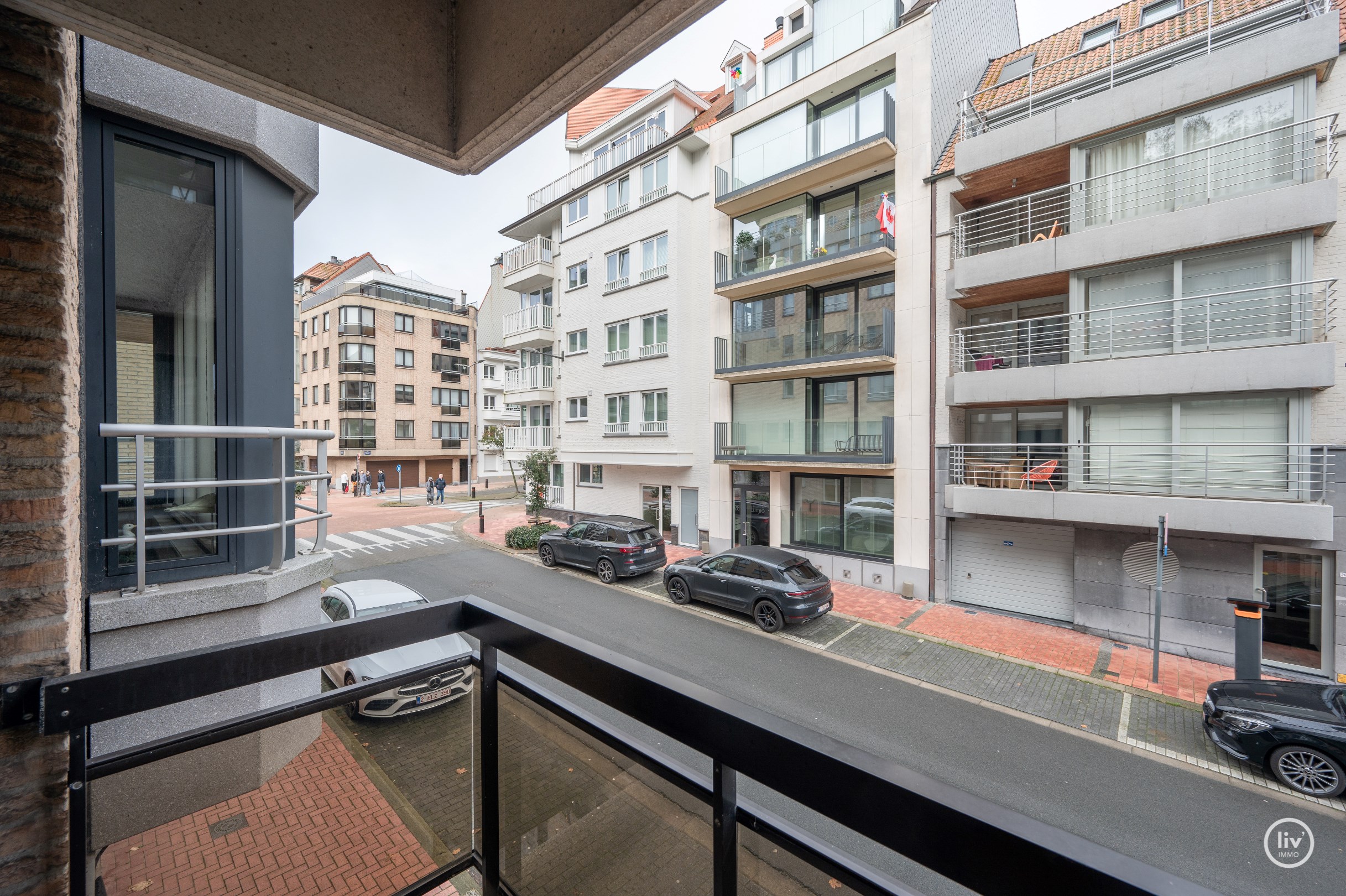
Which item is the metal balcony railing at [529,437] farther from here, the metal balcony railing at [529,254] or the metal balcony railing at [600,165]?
the metal balcony railing at [600,165]

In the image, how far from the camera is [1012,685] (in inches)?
310

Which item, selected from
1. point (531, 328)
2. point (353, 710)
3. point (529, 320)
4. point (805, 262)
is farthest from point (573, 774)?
point (529, 320)

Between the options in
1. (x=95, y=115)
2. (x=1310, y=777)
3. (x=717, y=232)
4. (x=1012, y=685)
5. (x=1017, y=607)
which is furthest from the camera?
(x=717, y=232)

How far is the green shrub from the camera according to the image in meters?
16.6

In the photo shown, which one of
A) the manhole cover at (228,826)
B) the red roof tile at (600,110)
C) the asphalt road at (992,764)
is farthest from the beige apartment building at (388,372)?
the manhole cover at (228,826)

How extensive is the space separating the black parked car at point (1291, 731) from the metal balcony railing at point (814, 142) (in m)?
11.3

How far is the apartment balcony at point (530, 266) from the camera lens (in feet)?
69.3

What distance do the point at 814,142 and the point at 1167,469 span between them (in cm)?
987

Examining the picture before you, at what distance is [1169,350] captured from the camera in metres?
9.05

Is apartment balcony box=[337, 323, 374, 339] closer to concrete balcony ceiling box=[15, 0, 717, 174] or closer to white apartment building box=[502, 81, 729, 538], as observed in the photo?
white apartment building box=[502, 81, 729, 538]

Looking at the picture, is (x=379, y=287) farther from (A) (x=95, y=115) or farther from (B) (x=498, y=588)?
(A) (x=95, y=115)

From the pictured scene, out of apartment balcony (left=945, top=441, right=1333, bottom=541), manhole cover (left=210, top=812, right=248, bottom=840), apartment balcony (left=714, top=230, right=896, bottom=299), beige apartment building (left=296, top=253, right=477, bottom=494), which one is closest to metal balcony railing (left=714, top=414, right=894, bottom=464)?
apartment balcony (left=945, top=441, right=1333, bottom=541)

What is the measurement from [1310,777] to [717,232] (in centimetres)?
1471

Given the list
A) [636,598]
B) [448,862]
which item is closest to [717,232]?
[636,598]
